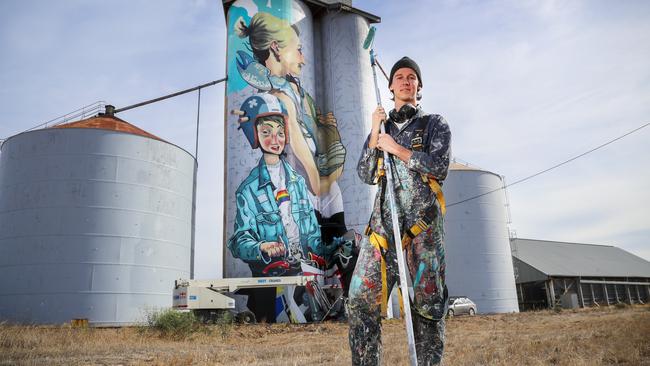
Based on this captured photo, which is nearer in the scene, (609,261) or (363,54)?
(363,54)

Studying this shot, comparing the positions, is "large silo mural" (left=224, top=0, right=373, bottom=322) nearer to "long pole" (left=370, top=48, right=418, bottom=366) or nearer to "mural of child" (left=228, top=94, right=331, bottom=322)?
"mural of child" (left=228, top=94, right=331, bottom=322)

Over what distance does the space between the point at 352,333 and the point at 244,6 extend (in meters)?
37.6

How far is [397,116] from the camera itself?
4.07 metres

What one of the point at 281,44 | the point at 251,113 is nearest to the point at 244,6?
the point at 281,44

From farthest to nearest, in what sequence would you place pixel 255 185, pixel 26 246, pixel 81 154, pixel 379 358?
1. pixel 255 185
2. pixel 81 154
3. pixel 26 246
4. pixel 379 358

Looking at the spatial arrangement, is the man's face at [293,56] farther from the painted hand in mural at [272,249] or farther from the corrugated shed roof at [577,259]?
the corrugated shed roof at [577,259]

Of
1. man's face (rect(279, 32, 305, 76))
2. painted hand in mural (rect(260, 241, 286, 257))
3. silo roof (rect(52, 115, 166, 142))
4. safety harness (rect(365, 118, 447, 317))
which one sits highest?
man's face (rect(279, 32, 305, 76))

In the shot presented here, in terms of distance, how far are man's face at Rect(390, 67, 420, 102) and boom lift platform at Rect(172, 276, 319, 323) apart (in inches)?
933

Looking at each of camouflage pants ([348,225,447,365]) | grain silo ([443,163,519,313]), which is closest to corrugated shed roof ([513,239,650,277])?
grain silo ([443,163,519,313])

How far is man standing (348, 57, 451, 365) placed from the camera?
3395 millimetres

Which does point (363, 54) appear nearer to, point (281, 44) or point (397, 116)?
point (281, 44)

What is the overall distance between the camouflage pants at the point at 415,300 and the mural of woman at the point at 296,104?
31.6 m

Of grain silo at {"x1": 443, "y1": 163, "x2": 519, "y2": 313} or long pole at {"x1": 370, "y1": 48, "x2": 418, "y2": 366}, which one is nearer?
long pole at {"x1": 370, "y1": 48, "x2": 418, "y2": 366}

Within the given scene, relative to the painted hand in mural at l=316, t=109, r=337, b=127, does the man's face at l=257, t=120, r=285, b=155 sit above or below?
below
